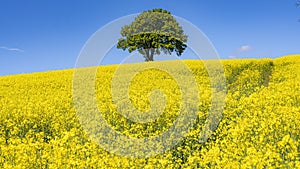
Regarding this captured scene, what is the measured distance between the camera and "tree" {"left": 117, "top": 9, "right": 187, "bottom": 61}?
54562mm

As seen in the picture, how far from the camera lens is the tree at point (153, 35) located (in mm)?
54562

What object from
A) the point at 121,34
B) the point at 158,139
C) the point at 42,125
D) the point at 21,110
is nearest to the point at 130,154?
the point at 158,139

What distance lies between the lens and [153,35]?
54375 millimetres

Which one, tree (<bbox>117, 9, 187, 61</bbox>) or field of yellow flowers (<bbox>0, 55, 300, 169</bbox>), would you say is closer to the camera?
field of yellow flowers (<bbox>0, 55, 300, 169</bbox>)

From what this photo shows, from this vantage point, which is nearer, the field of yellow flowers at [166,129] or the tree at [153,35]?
the field of yellow flowers at [166,129]

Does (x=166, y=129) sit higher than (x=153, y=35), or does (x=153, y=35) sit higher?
(x=153, y=35)

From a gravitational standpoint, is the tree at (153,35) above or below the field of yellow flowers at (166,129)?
above

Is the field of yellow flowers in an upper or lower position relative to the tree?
lower

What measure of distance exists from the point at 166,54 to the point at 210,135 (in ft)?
148

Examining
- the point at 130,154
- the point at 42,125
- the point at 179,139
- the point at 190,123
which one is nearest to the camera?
the point at 130,154

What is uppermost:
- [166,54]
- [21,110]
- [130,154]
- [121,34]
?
[121,34]

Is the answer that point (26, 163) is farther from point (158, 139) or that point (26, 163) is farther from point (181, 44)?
point (181, 44)

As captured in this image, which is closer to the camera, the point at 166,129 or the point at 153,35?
the point at 166,129

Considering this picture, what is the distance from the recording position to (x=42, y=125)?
1288 cm
